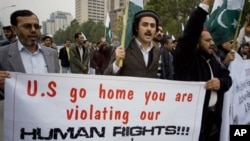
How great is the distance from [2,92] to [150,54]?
1.35 meters

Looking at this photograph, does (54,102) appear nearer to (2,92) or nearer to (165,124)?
(2,92)

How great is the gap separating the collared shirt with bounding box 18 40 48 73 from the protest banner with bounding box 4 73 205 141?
47cm

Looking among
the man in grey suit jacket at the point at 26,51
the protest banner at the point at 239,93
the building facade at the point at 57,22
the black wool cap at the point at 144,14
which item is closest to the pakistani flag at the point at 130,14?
the black wool cap at the point at 144,14

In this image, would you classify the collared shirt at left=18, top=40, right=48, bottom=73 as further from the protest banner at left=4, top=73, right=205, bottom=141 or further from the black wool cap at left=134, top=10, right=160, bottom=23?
the black wool cap at left=134, top=10, right=160, bottom=23

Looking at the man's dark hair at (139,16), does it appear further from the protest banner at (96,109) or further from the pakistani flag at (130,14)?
the protest banner at (96,109)

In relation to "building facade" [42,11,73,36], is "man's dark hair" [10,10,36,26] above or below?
below

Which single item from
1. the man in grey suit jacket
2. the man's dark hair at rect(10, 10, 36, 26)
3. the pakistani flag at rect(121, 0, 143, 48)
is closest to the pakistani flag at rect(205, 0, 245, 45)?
the pakistani flag at rect(121, 0, 143, 48)

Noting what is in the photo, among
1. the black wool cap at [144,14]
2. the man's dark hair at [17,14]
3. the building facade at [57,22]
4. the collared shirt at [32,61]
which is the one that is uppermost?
the building facade at [57,22]

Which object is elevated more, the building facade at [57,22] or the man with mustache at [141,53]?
the building facade at [57,22]

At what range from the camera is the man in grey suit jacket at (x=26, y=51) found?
3.31 meters

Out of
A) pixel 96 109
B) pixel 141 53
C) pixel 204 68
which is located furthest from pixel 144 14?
pixel 96 109

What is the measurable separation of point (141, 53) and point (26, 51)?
3.37 feet

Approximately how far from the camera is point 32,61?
3426mm

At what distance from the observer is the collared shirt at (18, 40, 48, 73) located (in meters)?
3.38
